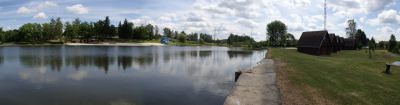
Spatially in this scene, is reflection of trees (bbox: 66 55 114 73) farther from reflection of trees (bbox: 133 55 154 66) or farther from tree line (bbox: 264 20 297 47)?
tree line (bbox: 264 20 297 47)

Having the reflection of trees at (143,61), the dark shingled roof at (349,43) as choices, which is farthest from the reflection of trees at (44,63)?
the dark shingled roof at (349,43)

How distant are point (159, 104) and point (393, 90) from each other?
12195 millimetres

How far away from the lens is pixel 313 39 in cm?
6394

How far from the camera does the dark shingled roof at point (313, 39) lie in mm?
60322

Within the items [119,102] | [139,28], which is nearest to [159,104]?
[119,102]

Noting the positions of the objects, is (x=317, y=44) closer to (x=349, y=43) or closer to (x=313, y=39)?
(x=313, y=39)

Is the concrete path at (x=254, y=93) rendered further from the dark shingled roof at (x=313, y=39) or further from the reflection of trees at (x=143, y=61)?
the dark shingled roof at (x=313, y=39)

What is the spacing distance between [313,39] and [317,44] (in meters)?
4.03

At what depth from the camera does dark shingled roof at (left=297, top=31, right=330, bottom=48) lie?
60322 mm

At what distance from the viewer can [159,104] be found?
Result: 16234 millimetres

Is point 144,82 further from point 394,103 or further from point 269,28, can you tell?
point 269,28

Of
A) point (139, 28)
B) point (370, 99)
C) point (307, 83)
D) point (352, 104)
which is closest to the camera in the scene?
point (352, 104)

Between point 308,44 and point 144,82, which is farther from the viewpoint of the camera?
point 308,44

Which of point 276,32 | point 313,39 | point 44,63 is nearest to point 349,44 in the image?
point 313,39
